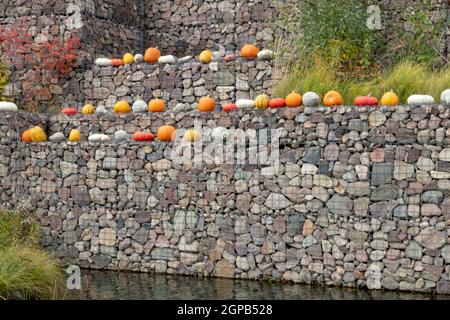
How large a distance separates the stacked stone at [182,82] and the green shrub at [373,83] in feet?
3.24

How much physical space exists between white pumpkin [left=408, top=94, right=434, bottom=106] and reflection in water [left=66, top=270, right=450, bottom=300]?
225 centimetres

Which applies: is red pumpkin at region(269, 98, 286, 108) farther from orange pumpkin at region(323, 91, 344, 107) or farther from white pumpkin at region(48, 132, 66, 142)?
white pumpkin at region(48, 132, 66, 142)

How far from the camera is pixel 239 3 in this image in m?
13.1

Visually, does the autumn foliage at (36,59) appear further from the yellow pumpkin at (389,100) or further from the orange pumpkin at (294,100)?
the yellow pumpkin at (389,100)

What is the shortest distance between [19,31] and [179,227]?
5.54 meters

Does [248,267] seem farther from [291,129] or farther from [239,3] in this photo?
[239,3]

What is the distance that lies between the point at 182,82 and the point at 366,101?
3.68m

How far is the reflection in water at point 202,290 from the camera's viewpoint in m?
7.60

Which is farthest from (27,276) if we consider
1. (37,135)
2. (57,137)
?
(37,135)

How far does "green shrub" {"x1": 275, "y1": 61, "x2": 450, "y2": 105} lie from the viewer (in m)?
8.99

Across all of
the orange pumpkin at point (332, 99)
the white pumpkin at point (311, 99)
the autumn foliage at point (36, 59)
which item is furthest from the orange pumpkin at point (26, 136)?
the orange pumpkin at point (332, 99)

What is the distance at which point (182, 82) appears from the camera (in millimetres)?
11117

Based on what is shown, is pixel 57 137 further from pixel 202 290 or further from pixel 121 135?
pixel 202 290
